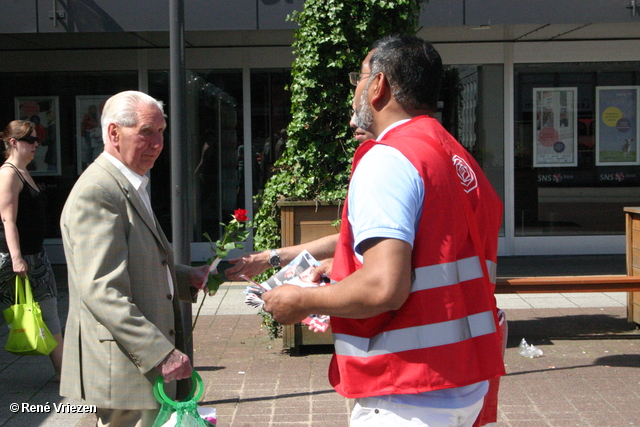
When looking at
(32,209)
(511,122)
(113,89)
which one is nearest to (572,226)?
(511,122)

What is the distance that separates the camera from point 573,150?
37.2ft

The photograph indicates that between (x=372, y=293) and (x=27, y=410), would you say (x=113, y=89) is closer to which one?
(x=27, y=410)

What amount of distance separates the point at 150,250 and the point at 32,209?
10.1ft

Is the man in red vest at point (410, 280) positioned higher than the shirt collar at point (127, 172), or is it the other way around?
the shirt collar at point (127, 172)

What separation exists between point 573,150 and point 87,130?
8072 millimetres

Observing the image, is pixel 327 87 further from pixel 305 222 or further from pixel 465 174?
pixel 465 174

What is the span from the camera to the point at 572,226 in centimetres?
1136

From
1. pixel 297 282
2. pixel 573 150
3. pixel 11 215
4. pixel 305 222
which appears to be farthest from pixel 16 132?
pixel 573 150

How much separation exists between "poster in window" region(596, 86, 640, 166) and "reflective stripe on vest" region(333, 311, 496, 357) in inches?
406

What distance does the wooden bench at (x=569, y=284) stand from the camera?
6.00 meters

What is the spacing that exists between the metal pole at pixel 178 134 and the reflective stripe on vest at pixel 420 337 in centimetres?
275

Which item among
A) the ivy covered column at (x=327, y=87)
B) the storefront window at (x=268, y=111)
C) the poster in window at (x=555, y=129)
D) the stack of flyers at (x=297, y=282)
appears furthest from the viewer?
the poster in window at (x=555, y=129)

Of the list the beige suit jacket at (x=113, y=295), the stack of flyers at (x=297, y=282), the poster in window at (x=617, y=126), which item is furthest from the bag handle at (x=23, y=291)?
the poster in window at (x=617, y=126)

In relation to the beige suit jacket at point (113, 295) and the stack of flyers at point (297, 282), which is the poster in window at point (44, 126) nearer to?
the beige suit jacket at point (113, 295)
